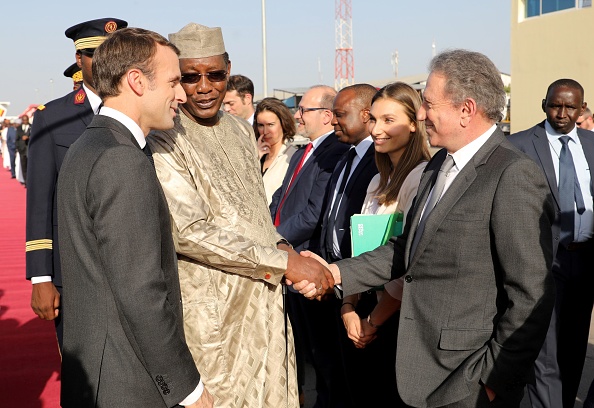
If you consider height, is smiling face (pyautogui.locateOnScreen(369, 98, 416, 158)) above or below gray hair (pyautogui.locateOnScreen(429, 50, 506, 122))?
below

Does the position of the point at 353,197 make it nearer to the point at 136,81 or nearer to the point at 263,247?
the point at 263,247

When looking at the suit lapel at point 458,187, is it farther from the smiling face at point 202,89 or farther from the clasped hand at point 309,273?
the smiling face at point 202,89

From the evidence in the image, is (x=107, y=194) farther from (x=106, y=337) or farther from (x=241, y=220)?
(x=241, y=220)

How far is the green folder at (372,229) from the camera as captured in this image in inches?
148

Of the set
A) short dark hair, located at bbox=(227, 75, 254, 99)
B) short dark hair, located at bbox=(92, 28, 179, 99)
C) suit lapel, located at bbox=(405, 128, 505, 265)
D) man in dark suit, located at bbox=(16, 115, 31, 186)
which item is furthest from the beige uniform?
man in dark suit, located at bbox=(16, 115, 31, 186)

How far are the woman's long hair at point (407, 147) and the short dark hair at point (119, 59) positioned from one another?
5.73 ft

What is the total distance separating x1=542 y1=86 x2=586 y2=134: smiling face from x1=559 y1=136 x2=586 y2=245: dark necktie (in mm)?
249

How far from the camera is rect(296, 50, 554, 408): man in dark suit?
103 inches

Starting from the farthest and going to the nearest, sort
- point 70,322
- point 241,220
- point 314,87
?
1. point 314,87
2. point 241,220
3. point 70,322

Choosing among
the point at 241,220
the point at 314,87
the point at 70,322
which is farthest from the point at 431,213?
the point at 314,87

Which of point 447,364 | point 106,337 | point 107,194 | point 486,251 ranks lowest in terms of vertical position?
point 447,364

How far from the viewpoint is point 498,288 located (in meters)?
2.74

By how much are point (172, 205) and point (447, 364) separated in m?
1.27

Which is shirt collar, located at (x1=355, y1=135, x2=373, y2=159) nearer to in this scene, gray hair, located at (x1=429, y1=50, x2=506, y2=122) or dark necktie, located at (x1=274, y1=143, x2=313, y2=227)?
dark necktie, located at (x1=274, y1=143, x2=313, y2=227)
